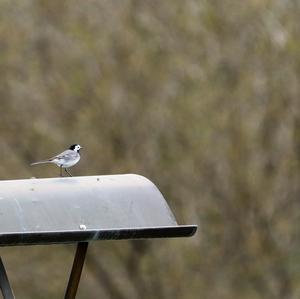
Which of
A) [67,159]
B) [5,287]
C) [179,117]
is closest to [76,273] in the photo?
[5,287]

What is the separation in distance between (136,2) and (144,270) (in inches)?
162

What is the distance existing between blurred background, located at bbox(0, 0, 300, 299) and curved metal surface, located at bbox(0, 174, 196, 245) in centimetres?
1079

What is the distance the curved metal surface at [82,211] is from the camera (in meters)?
3.48

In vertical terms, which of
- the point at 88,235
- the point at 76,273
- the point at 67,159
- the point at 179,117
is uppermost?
the point at 88,235

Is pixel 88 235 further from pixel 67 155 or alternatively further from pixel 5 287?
pixel 67 155

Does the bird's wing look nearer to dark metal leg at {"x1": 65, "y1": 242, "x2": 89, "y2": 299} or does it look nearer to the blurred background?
dark metal leg at {"x1": 65, "y1": 242, "x2": 89, "y2": 299}

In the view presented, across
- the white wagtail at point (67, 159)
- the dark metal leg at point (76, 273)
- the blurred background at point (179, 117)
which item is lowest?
the blurred background at point (179, 117)

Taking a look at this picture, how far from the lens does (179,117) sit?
15445 millimetres

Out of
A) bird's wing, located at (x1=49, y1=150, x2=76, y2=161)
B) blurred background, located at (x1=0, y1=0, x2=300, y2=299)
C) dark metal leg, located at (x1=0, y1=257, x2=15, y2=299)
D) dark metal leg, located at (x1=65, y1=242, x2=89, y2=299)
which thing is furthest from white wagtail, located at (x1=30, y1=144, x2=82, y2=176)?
blurred background, located at (x1=0, y1=0, x2=300, y2=299)

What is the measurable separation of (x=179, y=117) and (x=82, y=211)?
11.8 metres

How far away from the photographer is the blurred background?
49.2 ft

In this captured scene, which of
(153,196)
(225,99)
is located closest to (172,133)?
(225,99)

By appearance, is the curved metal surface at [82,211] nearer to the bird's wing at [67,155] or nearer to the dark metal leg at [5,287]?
the dark metal leg at [5,287]

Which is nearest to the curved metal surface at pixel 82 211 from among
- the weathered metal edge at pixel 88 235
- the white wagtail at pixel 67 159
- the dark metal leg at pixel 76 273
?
the weathered metal edge at pixel 88 235
